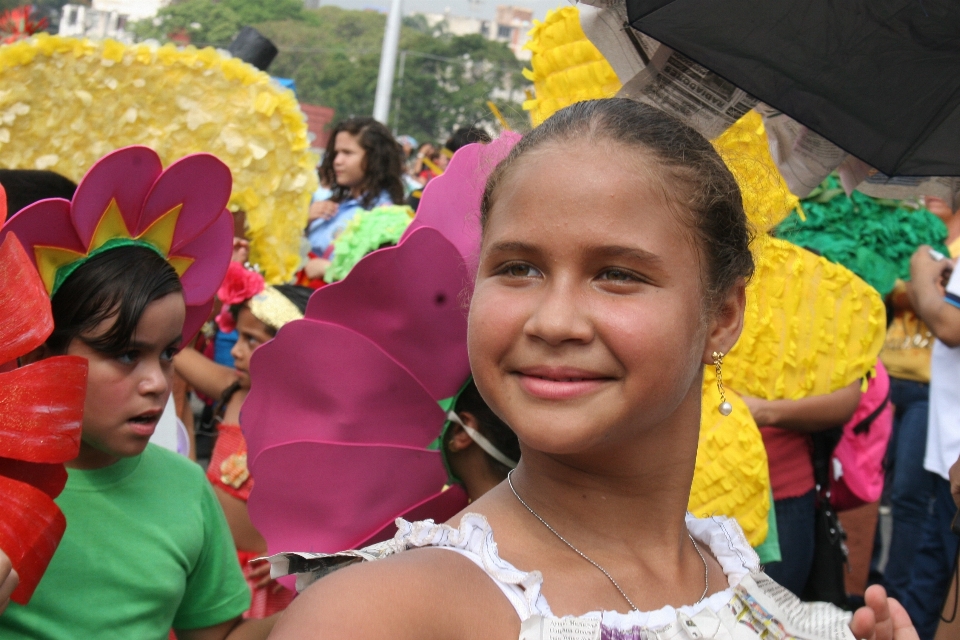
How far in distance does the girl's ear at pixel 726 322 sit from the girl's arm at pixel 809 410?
1336 millimetres

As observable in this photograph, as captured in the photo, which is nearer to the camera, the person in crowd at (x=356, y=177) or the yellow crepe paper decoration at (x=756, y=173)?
the yellow crepe paper decoration at (x=756, y=173)

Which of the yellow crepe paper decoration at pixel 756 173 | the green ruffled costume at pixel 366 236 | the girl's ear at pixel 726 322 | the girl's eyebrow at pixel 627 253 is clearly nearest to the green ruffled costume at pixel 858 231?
the yellow crepe paper decoration at pixel 756 173

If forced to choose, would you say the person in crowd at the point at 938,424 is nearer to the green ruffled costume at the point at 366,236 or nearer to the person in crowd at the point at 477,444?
the green ruffled costume at the point at 366,236

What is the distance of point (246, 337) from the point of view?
3572 mm

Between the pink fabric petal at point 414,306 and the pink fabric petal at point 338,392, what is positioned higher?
the pink fabric petal at point 414,306

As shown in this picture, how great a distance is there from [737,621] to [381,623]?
0.54 m

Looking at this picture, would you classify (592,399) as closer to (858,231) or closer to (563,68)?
(563,68)

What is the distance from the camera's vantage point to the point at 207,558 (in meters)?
1.92

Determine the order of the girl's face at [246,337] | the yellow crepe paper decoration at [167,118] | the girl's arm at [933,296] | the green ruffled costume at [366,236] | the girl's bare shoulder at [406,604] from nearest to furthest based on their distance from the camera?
the girl's bare shoulder at [406,604] → the yellow crepe paper decoration at [167,118] → the girl's arm at [933,296] → the girl's face at [246,337] → the green ruffled costume at [366,236]

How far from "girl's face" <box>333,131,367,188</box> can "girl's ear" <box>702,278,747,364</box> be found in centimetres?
420

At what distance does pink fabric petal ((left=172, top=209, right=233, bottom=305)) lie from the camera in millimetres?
1994

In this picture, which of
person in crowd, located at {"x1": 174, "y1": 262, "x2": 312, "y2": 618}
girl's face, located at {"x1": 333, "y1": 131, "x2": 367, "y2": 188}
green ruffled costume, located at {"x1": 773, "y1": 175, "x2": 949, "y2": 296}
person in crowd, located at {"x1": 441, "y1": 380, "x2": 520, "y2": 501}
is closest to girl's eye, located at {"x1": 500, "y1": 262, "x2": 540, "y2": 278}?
person in crowd, located at {"x1": 441, "y1": 380, "x2": 520, "y2": 501}

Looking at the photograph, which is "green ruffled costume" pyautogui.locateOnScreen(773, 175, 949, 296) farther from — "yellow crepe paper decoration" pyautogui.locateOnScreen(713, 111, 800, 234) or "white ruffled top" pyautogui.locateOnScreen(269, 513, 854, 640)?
"white ruffled top" pyautogui.locateOnScreen(269, 513, 854, 640)

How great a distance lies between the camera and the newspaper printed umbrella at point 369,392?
181 cm
